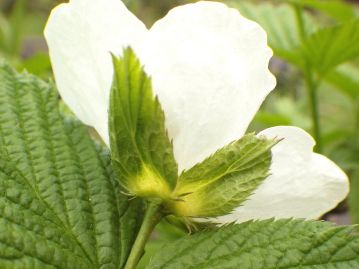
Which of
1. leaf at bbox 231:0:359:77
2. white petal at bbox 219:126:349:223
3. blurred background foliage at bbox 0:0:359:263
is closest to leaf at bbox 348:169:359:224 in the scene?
blurred background foliage at bbox 0:0:359:263

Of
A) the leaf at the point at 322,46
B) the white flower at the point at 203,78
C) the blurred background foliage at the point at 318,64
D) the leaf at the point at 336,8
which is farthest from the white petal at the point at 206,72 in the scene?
the leaf at the point at 336,8

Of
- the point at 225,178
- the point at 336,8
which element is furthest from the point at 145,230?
the point at 336,8

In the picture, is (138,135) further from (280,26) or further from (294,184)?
(280,26)

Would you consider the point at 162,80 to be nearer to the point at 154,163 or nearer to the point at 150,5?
the point at 154,163

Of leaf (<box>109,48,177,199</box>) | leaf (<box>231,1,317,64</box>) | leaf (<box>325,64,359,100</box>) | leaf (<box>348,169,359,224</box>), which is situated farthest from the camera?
leaf (<box>325,64,359,100</box>)

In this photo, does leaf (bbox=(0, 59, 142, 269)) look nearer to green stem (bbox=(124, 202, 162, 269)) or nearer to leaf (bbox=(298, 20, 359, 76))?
green stem (bbox=(124, 202, 162, 269))

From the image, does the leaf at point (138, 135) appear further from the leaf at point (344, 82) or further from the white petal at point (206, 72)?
the leaf at point (344, 82)
